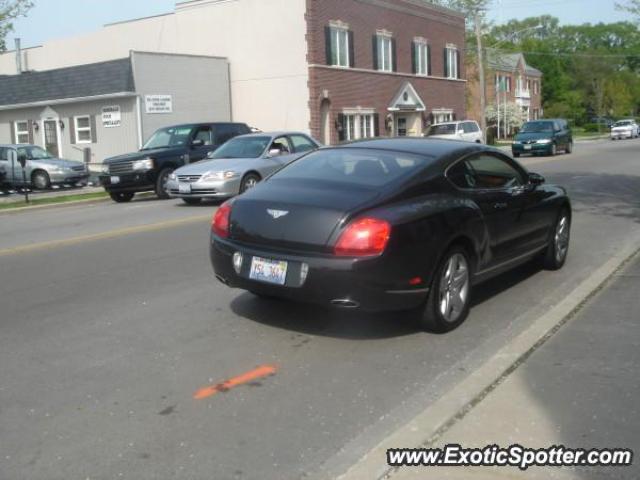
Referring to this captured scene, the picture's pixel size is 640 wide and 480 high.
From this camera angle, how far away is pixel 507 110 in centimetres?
6462

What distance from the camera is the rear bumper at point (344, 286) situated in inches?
209

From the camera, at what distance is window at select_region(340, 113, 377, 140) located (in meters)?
36.0

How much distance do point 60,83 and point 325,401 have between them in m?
30.6

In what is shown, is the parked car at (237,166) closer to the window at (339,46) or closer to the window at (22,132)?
the window at (339,46)

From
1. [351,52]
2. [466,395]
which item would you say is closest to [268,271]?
[466,395]

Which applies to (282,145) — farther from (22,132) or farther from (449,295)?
(22,132)

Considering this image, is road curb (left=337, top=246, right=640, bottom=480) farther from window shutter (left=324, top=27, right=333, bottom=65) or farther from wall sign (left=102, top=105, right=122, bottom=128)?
window shutter (left=324, top=27, right=333, bottom=65)

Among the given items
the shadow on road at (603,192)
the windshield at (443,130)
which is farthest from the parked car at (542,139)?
the shadow on road at (603,192)

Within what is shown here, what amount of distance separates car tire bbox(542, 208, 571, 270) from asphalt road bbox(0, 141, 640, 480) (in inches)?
5.4

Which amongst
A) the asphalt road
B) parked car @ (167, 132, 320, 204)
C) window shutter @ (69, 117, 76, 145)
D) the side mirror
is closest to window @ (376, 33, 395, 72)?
window shutter @ (69, 117, 76, 145)

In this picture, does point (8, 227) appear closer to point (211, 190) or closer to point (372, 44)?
point (211, 190)

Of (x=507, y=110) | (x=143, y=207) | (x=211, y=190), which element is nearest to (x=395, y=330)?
(x=211, y=190)

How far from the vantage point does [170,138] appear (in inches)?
755

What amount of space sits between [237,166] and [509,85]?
59033 millimetres
